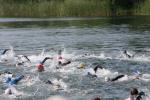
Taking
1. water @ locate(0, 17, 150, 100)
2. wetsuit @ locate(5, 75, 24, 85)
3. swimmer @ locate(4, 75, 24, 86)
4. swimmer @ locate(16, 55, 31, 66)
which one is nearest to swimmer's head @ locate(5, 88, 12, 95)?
water @ locate(0, 17, 150, 100)

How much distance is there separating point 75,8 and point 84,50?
52.9m

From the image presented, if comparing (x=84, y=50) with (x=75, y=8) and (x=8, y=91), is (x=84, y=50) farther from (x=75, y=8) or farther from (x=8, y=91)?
(x=75, y=8)

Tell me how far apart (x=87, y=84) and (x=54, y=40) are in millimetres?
30777

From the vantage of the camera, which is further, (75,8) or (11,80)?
(75,8)

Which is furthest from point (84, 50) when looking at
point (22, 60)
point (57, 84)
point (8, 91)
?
point (8, 91)

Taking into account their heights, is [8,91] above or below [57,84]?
above

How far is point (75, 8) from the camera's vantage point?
100m

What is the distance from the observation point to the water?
2819 cm

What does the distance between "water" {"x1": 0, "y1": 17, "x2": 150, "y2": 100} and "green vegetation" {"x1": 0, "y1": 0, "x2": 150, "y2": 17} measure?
9.44 metres

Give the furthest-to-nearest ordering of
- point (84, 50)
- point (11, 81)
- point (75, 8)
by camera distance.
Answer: point (75, 8), point (84, 50), point (11, 81)

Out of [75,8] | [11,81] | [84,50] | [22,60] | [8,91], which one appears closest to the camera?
[8,91]

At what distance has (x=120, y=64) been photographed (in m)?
37.4

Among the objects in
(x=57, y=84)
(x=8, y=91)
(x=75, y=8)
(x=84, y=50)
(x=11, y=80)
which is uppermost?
(x=11, y=80)

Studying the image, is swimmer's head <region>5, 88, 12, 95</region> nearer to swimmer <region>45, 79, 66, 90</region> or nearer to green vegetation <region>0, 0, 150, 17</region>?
swimmer <region>45, 79, 66, 90</region>
